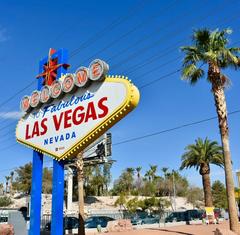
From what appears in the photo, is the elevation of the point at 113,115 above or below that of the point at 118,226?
above

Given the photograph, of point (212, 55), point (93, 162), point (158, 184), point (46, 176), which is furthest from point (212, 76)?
point (158, 184)

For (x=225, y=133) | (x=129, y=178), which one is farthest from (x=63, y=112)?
(x=129, y=178)

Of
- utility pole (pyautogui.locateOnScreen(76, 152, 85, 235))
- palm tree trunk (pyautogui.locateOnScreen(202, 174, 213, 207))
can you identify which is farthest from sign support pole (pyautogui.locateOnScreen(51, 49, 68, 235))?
palm tree trunk (pyautogui.locateOnScreen(202, 174, 213, 207))

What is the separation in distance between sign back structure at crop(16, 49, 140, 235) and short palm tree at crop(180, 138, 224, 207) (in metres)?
30.0

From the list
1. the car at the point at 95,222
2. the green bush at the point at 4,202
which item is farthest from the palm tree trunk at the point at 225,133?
the green bush at the point at 4,202

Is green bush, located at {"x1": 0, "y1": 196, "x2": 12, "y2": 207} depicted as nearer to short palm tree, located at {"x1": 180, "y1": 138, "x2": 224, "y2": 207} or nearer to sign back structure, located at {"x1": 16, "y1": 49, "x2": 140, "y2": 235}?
short palm tree, located at {"x1": 180, "y1": 138, "x2": 224, "y2": 207}

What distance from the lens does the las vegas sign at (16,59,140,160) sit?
11.9 metres

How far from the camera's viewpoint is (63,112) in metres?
13.9

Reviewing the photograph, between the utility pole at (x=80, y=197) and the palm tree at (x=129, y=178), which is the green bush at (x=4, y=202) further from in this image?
the utility pole at (x=80, y=197)

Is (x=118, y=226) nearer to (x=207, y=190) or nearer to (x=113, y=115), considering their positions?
(x=207, y=190)

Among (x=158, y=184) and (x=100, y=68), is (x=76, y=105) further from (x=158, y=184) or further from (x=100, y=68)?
(x=158, y=184)

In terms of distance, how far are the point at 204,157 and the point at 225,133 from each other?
22.3 meters

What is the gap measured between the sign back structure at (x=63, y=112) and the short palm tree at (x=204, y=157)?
2995 centimetres

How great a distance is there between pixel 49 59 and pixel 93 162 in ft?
85.3
